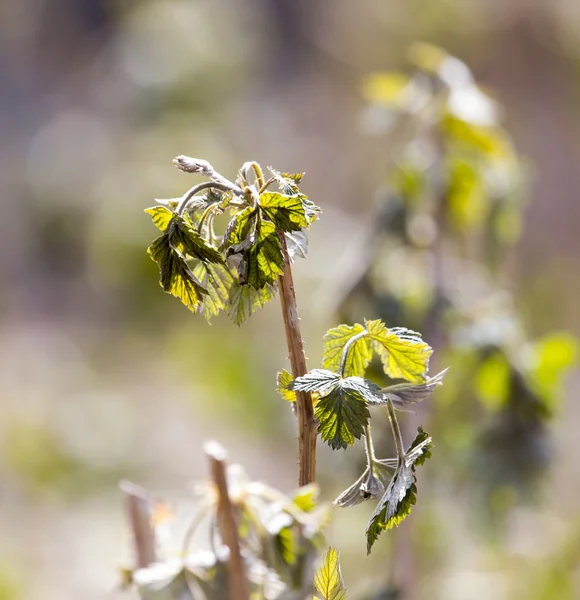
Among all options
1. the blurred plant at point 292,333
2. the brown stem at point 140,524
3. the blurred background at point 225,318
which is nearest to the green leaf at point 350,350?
the blurred plant at point 292,333

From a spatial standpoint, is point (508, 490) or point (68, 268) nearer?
point (508, 490)

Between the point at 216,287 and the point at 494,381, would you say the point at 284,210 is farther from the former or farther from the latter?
the point at 494,381

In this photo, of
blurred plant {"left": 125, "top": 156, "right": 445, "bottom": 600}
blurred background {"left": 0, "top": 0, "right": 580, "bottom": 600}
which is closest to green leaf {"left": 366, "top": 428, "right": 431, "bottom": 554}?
blurred plant {"left": 125, "top": 156, "right": 445, "bottom": 600}

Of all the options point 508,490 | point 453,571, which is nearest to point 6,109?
point 453,571

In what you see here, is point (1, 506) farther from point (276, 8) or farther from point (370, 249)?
A: point (276, 8)

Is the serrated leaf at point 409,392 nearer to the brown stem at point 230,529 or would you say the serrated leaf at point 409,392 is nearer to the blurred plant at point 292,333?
the blurred plant at point 292,333
